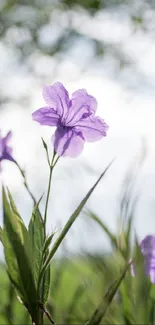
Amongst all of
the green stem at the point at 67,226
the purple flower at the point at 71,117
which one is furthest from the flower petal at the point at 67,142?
the green stem at the point at 67,226

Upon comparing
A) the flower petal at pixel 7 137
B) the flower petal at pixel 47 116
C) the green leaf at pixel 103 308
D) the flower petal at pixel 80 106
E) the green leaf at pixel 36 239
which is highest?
the flower petal at pixel 80 106

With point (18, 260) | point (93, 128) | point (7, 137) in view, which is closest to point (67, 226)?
point (18, 260)

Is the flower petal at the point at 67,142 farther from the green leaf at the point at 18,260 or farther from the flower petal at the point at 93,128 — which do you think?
the green leaf at the point at 18,260

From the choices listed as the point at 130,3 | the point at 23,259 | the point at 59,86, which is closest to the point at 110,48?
the point at 130,3

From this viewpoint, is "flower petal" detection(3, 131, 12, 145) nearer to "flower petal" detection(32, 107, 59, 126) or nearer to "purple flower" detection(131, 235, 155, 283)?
"flower petal" detection(32, 107, 59, 126)

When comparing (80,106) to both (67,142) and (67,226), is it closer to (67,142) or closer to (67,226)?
(67,142)

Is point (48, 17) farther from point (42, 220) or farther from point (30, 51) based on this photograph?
point (42, 220)

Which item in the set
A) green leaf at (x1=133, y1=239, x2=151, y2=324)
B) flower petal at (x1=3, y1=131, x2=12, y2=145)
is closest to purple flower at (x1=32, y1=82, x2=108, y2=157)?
flower petal at (x1=3, y1=131, x2=12, y2=145)
